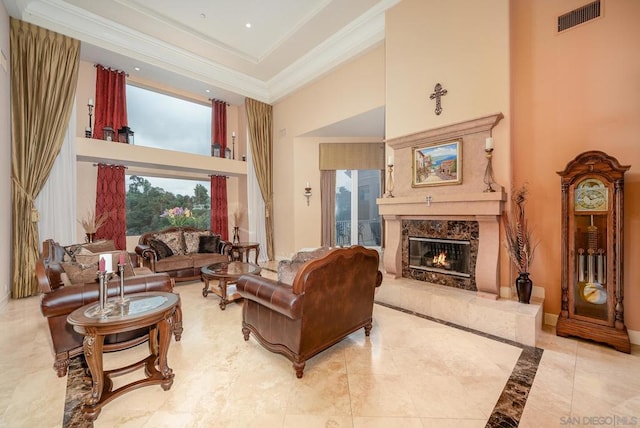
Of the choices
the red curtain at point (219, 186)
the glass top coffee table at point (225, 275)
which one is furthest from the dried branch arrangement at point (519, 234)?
the red curtain at point (219, 186)

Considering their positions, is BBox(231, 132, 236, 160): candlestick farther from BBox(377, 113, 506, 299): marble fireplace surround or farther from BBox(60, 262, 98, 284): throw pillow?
BBox(60, 262, 98, 284): throw pillow

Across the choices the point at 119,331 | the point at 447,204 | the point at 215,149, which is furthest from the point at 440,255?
the point at 215,149

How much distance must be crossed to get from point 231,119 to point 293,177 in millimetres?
2658

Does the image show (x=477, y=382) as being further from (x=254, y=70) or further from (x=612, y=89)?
(x=254, y=70)

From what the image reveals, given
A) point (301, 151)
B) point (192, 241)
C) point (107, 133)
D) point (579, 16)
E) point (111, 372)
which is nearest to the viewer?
point (111, 372)

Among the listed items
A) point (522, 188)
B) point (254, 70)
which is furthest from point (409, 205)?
point (254, 70)

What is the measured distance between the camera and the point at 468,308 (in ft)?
10.3

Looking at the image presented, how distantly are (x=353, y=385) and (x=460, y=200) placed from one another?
2.52 metres

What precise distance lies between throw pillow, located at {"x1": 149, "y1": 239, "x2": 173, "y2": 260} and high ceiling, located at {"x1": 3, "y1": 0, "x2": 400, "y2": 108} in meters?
3.52

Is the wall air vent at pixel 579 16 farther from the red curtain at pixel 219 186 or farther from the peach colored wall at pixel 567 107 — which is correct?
the red curtain at pixel 219 186

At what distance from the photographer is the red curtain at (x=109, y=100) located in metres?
5.34

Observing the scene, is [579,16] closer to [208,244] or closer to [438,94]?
[438,94]

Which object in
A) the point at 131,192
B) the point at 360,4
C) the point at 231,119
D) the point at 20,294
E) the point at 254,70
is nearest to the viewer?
the point at 20,294

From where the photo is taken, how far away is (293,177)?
6.74 metres
